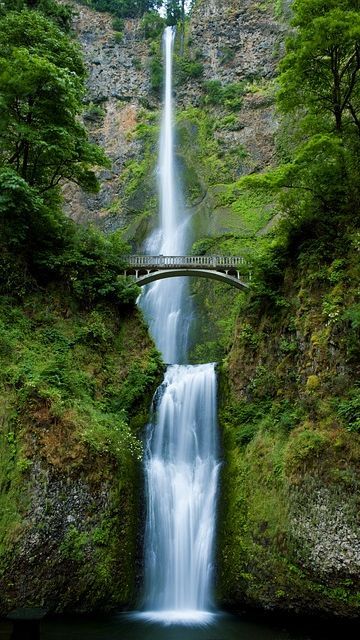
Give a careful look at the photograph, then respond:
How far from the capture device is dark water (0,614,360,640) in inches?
361

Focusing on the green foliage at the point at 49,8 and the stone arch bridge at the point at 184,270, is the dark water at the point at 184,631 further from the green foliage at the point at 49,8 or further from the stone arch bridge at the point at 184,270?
the green foliage at the point at 49,8

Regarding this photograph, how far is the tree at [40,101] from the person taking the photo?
46.9 feet

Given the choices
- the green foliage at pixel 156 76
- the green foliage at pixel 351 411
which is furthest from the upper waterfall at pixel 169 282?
the green foliage at pixel 351 411

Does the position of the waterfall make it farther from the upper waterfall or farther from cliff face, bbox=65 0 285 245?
cliff face, bbox=65 0 285 245

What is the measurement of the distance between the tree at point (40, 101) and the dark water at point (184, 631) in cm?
1284

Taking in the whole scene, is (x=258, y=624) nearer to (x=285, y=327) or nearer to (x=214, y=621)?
(x=214, y=621)

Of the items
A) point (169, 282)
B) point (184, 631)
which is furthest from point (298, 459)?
point (169, 282)

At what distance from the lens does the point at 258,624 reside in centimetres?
989

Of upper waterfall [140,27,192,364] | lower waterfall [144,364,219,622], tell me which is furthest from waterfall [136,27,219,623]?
upper waterfall [140,27,192,364]

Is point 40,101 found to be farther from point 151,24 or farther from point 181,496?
point 151,24

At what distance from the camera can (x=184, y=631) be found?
9789mm

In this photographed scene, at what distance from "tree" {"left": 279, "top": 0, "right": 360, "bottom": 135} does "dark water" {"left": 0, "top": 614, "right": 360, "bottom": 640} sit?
12.8 metres

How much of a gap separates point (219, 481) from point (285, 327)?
4824 millimetres

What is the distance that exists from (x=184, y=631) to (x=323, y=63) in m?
15.3
